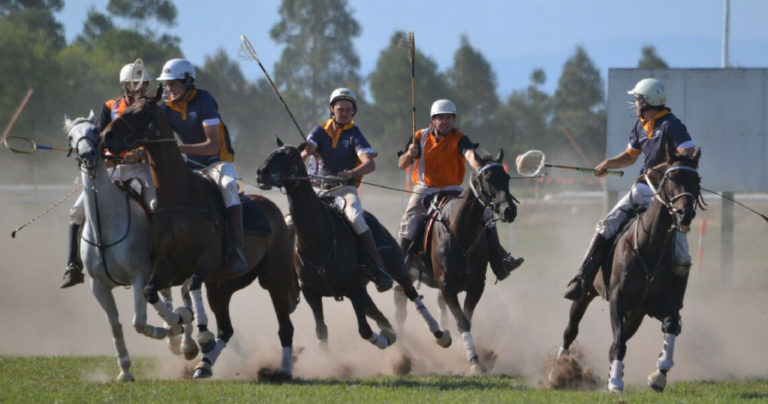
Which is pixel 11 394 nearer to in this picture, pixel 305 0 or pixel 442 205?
pixel 442 205

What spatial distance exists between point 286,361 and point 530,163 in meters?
3.98

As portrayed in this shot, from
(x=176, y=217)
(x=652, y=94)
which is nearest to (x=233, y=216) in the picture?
(x=176, y=217)

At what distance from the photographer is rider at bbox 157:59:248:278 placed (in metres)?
12.7

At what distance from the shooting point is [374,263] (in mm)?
14117

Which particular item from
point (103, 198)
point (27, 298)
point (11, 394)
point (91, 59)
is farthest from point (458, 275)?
point (91, 59)

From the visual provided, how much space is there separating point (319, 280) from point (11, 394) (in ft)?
13.3

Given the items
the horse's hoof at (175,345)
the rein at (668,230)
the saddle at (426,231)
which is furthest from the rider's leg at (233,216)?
the rein at (668,230)

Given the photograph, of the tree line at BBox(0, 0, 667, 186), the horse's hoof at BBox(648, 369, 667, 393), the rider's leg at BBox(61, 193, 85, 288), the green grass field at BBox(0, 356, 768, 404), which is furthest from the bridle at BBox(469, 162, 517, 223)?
the tree line at BBox(0, 0, 667, 186)

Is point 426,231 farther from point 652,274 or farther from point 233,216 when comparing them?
point 652,274

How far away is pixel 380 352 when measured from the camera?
1555 cm

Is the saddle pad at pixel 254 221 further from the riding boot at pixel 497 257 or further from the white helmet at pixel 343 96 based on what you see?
the riding boot at pixel 497 257

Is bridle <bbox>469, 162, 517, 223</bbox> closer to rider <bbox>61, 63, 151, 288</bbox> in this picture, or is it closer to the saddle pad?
the saddle pad

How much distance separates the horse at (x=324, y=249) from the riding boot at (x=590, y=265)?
1.92 m

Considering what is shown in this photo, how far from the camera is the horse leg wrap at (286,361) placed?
1301 cm
